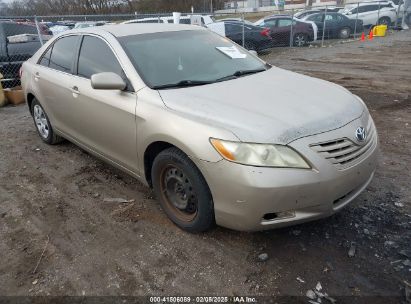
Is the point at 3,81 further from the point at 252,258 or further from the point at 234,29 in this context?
the point at 234,29

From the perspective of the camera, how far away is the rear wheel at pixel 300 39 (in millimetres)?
17109

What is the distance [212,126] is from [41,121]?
141 inches

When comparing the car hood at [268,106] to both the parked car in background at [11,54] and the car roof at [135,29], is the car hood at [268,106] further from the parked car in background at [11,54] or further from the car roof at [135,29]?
the parked car in background at [11,54]

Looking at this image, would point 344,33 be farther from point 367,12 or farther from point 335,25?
point 367,12

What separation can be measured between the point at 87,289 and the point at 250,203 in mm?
1297

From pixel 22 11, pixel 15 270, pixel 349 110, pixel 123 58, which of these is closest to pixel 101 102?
Result: pixel 123 58

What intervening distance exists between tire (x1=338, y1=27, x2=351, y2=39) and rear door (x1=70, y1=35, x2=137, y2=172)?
1809cm

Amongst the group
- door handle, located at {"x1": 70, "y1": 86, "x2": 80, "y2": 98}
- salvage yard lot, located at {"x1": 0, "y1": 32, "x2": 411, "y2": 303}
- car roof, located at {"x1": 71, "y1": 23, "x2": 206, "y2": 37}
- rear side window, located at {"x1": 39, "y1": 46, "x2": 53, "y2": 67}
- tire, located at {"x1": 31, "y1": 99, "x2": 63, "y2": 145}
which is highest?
car roof, located at {"x1": 71, "y1": 23, "x2": 206, "y2": 37}

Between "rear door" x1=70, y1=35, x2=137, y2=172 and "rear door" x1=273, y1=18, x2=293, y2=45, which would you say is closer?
"rear door" x1=70, y1=35, x2=137, y2=172

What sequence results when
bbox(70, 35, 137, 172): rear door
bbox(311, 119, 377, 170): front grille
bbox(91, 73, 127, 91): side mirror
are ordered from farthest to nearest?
bbox(70, 35, 137, 172): rear door, bbox(91, 73, 127, 91): side mirror, bbox(311, 119, 377, 170): front grille

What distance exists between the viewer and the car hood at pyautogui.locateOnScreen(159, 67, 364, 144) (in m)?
2.60

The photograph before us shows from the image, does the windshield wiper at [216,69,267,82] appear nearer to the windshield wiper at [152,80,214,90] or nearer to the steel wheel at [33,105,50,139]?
the windshield wiper at [152,80,214,90]

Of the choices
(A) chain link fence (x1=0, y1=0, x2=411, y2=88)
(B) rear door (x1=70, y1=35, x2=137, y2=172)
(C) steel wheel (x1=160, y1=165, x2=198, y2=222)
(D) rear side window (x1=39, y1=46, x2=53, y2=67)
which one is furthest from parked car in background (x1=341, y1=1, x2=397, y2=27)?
(C) steel wheel (x1=160, y1=165, x2=198, y2=222)

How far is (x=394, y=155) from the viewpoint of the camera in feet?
14.7
